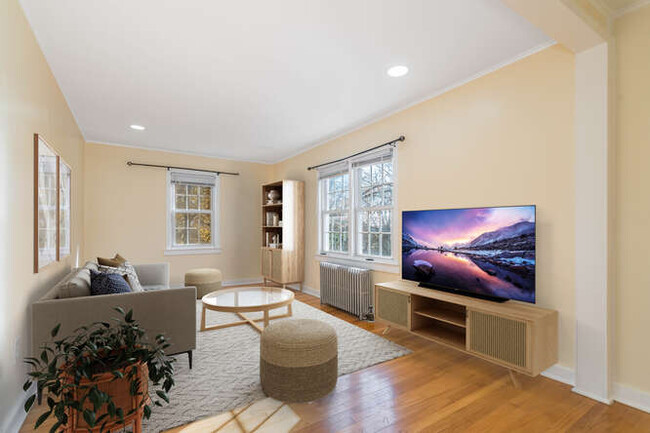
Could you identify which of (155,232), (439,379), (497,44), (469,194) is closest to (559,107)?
(497,44)

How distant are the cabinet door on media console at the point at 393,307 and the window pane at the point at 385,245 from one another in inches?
29.4

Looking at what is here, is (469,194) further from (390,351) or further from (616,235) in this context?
(390,351)

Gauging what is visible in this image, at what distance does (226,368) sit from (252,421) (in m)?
0.79

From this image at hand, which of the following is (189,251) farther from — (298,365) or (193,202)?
(298,365)

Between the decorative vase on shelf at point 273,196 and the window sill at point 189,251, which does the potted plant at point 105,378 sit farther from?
the decorative vase on shelf at point 273,196

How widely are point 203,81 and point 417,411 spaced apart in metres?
3.17

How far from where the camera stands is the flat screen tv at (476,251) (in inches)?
98.7

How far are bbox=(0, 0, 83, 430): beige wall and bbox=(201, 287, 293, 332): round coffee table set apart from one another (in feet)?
4.49

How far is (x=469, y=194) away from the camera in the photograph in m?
3.02

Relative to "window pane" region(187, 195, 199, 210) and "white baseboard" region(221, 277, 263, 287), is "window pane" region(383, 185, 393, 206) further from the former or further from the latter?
"window pane" region(187, 195, 199, 210)

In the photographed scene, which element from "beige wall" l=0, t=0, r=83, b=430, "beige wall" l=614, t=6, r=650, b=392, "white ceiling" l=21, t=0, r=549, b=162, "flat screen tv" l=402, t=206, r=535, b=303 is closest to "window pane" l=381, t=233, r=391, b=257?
"flat screen tv" l=402, t=206, r=535, b=303

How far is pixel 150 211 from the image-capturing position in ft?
18.0

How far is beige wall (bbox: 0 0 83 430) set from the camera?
1.72 metres

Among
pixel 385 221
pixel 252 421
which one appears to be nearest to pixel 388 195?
pixel 385 221
